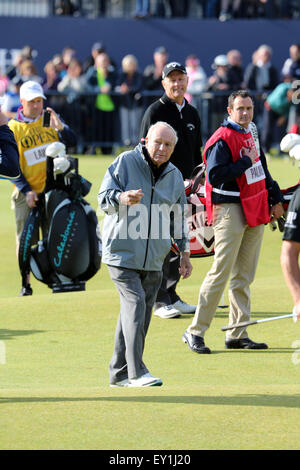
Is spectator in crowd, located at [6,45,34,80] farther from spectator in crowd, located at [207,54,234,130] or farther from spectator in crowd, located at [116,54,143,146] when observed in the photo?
spectator in crowd, located at [207,54,234,130]

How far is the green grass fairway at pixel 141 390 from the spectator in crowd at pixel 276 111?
912cm

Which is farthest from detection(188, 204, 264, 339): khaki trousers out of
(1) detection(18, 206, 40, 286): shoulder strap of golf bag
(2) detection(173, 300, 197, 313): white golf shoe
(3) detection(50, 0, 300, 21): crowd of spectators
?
(3) detection(50, 0, 300, 21): crowd of spectators

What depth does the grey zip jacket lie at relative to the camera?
7.42 metres

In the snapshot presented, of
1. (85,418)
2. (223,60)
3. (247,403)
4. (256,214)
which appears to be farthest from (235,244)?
(223,60)

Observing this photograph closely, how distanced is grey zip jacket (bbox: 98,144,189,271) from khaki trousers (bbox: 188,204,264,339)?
1.06 meters

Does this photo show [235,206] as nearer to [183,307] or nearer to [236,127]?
[236,127]

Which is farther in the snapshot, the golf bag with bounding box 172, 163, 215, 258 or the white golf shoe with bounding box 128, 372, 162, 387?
the golf bag with bounding box 172, 163, 215, 258

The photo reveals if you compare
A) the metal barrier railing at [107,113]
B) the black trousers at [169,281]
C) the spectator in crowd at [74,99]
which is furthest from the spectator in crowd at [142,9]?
the black trousers at [169,281]

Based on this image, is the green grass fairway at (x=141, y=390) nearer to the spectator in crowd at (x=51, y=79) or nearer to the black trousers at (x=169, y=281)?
the black trousers at (x=169, y=281)

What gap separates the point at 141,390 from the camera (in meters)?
7.30

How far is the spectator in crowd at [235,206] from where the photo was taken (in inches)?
336

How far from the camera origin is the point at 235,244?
864 cm

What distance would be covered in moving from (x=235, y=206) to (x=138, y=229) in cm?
143
